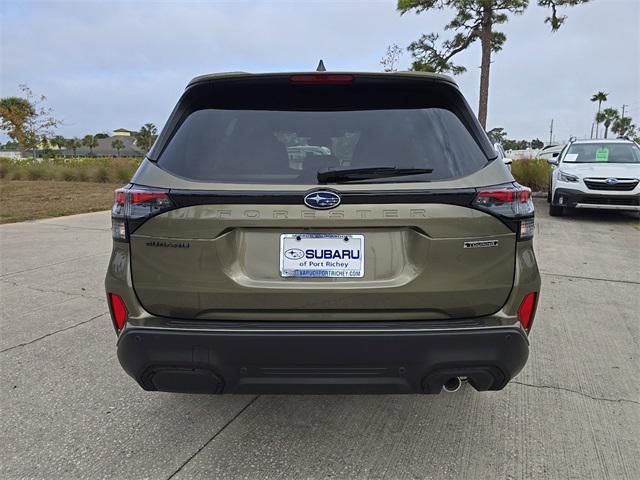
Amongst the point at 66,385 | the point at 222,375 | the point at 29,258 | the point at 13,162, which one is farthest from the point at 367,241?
the point at 13,162

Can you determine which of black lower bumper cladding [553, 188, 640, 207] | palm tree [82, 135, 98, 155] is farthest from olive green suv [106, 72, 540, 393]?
palm tree [82, 135, 98, 155]

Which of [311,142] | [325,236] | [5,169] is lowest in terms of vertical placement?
[5,169]

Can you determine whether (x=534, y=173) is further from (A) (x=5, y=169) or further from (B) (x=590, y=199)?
(A) (x=5, y=169)

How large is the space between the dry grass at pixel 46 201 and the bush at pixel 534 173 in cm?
1213

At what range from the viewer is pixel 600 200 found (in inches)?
367

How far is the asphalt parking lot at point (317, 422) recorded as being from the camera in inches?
87.7

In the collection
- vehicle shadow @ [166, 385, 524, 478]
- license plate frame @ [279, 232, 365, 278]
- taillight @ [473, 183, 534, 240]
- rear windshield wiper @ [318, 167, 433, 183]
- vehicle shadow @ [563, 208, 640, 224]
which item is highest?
rear windshield wiper @ [318, 167, 433, 183]

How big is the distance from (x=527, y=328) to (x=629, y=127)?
79.8 meters

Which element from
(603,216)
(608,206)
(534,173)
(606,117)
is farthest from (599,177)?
(606,117)

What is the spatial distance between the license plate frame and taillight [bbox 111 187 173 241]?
53 centimetres

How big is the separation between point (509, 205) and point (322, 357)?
1.00m

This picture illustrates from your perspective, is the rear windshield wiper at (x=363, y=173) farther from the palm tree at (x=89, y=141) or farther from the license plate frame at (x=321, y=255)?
the palm tree at (x=89, y=141)

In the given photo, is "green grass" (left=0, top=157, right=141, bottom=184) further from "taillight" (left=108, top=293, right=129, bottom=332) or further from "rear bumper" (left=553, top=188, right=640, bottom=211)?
"taillight" (left=108, top=293, right=129, bottom=332)

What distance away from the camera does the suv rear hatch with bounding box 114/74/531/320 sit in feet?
6.20
